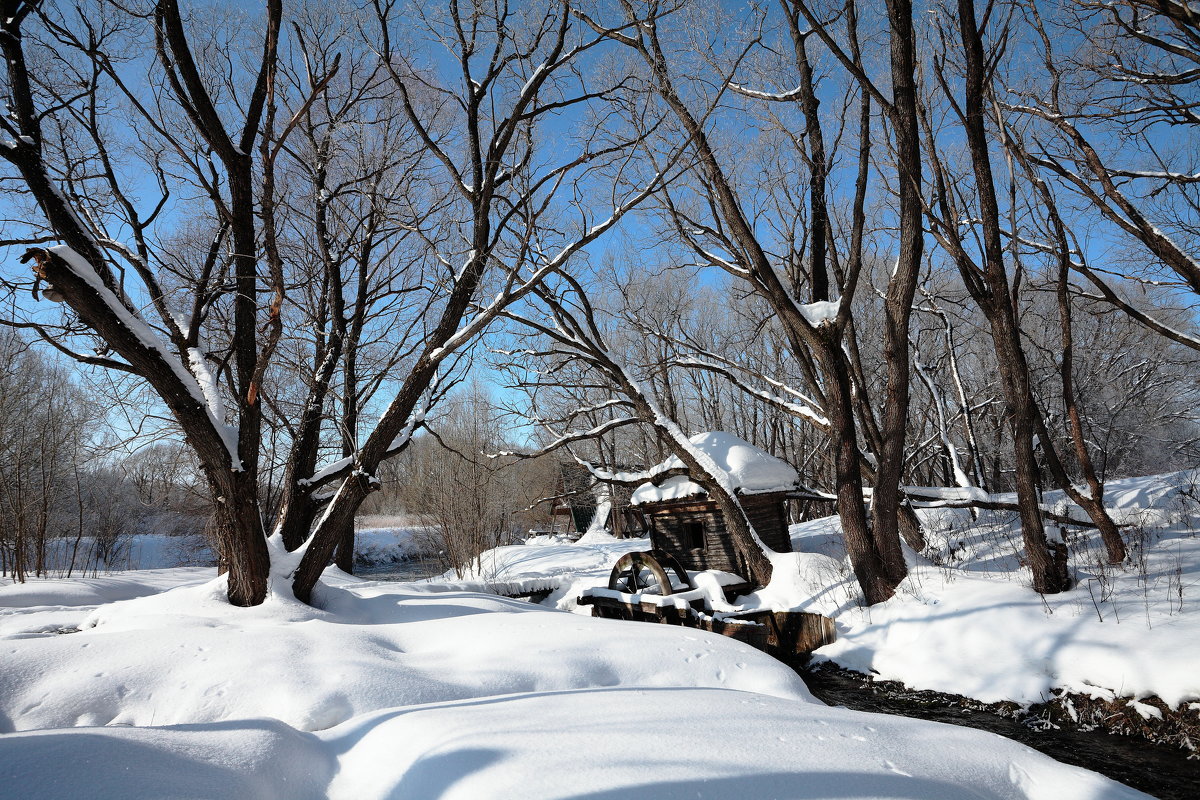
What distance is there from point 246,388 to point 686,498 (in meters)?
7.01

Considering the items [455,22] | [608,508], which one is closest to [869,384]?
[608,508]

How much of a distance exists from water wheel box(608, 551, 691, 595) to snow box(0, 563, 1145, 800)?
4302mm

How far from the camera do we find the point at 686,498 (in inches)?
427

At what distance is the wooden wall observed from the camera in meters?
10.5

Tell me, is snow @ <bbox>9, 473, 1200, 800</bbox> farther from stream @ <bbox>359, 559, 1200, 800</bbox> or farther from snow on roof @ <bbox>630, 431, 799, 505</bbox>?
Answer: snow on roof @ <bbox>630, 431, 799, 505</bbox>

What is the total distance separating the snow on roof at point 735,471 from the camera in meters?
9.97

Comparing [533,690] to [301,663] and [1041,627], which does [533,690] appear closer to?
[301,663]

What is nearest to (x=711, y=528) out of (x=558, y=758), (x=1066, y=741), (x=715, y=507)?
(x=715, y=507)

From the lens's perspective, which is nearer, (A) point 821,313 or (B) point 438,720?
(B) point 438,720

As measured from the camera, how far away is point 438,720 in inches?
117

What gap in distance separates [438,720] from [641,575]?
32.4 feet

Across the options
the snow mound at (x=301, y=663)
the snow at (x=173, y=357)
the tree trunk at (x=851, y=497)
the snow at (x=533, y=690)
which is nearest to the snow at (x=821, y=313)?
the tree trunk at (x=851, y=497)

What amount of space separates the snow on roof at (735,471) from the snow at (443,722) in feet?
14.9

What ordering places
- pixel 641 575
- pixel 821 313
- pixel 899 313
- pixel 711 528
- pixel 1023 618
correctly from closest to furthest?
1. pixel 1023 618
2. pixel 899 313
3. pixel 821 313
4. pixel 711 528
5. pixel 641 575
